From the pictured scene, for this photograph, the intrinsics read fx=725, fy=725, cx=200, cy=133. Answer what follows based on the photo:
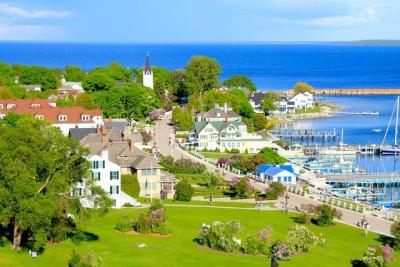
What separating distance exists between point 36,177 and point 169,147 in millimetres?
54172

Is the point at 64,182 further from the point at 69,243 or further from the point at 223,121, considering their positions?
the point at 223,121

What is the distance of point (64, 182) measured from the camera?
37906 millimetres

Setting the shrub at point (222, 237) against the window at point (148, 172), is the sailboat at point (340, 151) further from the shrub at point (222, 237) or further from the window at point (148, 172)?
the shrub at point (222, 237)

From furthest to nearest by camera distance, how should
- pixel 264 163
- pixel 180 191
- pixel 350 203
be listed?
pixel 264 163 → pixel 350 203 → pixel 180 191

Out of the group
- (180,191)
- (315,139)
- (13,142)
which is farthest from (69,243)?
(315,139)

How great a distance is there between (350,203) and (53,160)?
33.3 m

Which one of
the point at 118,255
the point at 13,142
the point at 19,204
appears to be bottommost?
the point at 118,255

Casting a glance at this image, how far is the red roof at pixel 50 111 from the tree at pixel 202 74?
51875mm

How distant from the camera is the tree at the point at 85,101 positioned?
100688mm

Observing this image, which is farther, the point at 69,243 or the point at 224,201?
the point at 224,201

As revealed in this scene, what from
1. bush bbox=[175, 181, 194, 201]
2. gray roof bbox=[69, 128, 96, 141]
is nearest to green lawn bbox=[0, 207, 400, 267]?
bush bbox=[175, 181, 194, 201]

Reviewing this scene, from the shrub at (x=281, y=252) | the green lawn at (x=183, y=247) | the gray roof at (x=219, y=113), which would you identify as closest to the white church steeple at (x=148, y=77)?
the gray roof at (x=219, y=113)

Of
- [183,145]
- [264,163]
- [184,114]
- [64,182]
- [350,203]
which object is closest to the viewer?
[64,182]

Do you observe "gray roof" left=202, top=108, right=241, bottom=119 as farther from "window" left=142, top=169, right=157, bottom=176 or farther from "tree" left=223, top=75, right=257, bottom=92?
"window" left=142, top=169, right=157, bottom=176
